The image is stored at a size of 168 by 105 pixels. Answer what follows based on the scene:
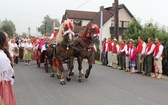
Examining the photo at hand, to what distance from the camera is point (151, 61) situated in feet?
43.2

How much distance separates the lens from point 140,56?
45.4ft

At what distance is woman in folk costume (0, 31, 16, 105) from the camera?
14.1ft

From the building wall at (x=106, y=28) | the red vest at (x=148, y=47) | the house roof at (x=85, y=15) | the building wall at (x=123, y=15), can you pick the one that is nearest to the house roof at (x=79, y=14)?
the house roof at (x=85, y=15)

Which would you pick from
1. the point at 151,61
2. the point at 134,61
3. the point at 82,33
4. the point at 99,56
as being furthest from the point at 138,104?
the point at 99,56

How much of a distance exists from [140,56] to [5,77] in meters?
10.3

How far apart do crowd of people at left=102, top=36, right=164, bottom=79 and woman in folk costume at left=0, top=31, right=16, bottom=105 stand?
9.01 m

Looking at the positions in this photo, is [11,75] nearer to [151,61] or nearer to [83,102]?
[83,102]

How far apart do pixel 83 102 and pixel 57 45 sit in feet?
11.6

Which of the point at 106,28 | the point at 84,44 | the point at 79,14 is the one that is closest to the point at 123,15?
the point at 106,28

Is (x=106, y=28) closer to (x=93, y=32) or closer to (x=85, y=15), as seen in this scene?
(x=85, y=15)

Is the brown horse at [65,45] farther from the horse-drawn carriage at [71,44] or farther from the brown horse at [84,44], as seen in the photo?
the brown horse at [84,44]

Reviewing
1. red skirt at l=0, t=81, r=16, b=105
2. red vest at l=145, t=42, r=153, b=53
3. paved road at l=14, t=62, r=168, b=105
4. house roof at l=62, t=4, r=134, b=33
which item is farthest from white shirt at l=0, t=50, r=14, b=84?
house roof at l=62, t=4, r=134, b=33

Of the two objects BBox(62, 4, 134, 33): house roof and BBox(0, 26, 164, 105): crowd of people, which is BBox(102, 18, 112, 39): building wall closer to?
BBox(62, 4, 134, 33): house roof

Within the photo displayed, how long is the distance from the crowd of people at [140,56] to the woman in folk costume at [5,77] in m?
9.01
